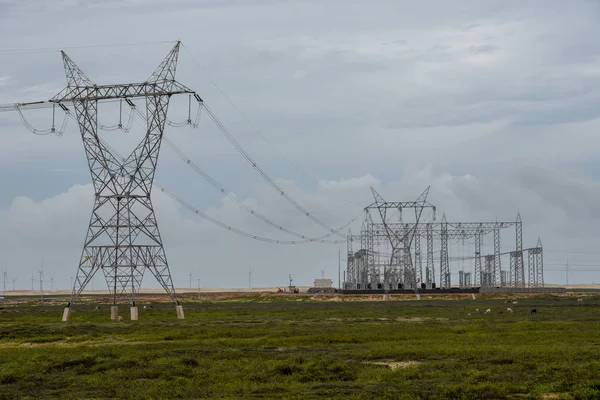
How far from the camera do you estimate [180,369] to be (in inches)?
1387

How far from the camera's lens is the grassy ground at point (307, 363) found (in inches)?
1174

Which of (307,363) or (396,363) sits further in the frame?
(396,363)

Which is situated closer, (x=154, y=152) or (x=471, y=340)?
(x=471, y=340)

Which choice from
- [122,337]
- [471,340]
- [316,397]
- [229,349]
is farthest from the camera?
[122,337]

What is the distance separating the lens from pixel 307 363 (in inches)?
1409

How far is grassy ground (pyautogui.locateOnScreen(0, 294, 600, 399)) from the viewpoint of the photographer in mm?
29828

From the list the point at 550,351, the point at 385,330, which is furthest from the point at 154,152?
the point at 550,351

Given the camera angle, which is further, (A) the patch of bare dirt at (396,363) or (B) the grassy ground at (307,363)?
(A) the patch of bare dirt at (396,363)

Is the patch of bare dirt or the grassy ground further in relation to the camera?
the patch of bare dirt

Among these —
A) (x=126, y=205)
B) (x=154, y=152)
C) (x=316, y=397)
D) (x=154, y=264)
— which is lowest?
(x=316, y=397)

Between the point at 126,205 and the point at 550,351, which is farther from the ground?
the point at 126,205

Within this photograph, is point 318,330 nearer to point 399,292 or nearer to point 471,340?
point 471,340

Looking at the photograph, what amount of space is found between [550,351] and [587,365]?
5582 mm

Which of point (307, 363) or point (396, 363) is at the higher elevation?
point (307, 363)
